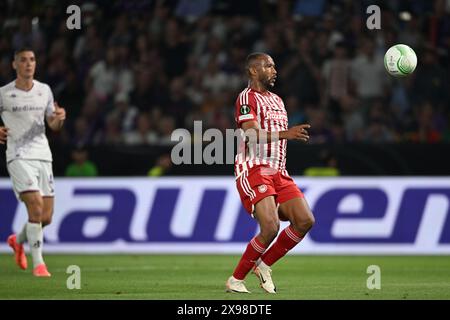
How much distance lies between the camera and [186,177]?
16734mm

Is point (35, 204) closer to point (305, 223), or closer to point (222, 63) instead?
point (305, 223)

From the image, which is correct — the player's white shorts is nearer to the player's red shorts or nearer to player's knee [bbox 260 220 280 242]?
the player's red shorts

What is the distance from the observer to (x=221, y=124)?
17641mm

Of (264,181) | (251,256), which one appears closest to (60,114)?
(264,181)

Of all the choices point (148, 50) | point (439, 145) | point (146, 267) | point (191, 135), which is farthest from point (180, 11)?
point (146, 267)

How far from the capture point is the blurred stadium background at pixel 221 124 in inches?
639

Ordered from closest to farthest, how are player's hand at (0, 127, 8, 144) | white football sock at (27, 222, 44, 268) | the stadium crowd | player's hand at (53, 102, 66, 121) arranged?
player's hand at (0, 127, 8, 144) → player's hand at (53, 102, 66, 121) → white football sock at (27, 222, 44, 268) → the stadium crowd

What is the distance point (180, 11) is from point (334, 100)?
3.81m

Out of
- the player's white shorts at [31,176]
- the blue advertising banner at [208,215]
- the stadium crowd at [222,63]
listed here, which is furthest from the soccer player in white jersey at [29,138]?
the stadium crowd at [222,63]

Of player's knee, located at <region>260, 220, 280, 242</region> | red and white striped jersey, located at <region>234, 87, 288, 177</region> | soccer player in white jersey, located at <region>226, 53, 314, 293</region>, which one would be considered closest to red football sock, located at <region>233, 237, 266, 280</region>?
soccer player in white jersey, located at <region>226, 53, 314, 293</region>

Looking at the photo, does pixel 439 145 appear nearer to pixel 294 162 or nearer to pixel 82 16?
pixel 294 162

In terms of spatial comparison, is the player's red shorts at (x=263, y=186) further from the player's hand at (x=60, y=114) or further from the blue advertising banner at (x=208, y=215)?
the blue advertising banner at (x=208, y=215)

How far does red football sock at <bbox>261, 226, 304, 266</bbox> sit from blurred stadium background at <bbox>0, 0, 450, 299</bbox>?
310 centimetres

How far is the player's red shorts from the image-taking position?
10.0m
